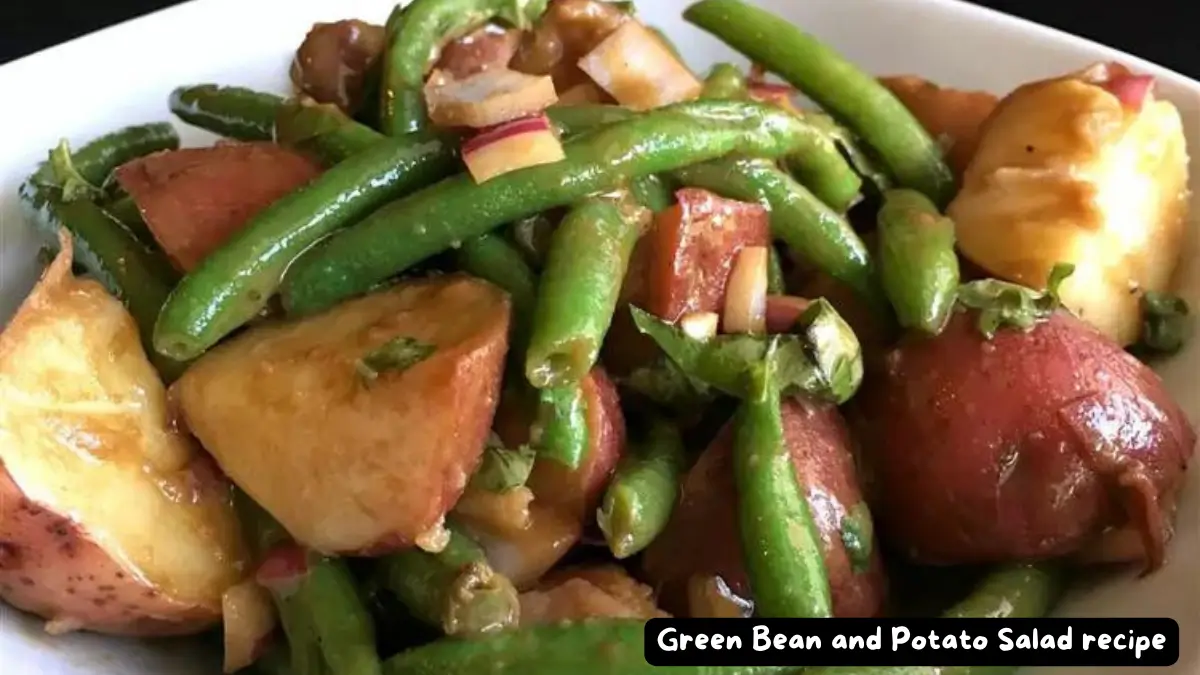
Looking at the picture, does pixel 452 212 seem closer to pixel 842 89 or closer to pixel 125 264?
pixel 125 264

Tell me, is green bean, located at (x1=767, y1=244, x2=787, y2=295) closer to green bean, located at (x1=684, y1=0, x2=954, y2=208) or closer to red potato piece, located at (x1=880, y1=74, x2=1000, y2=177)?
green bean, located at (x1=684, y1=0, x2=954, y2=208)

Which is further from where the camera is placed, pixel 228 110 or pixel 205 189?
pixel 228 110

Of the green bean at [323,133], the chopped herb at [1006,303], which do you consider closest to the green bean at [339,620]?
the green bean at [323,133]

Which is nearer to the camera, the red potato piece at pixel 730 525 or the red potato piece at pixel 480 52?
the red potato piece at pixel 730 525

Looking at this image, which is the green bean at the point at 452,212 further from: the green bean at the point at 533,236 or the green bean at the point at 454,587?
the green bean at the point at 454,587

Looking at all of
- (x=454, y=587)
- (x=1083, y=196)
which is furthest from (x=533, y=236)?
(x=1083, y=196)

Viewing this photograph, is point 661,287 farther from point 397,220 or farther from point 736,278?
point 397,220

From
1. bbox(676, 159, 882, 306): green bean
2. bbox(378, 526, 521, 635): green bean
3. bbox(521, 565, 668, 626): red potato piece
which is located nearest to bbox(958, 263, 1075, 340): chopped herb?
bbox(676, 159, 882, 306): green bean

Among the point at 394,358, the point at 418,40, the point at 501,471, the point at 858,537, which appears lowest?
the point at 858,537
